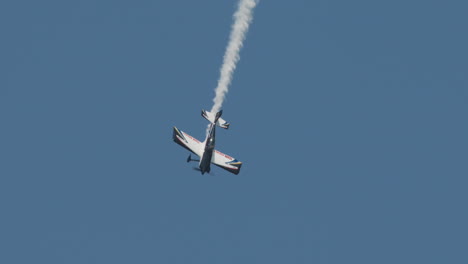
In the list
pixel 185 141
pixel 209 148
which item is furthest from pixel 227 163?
pixel 185 141

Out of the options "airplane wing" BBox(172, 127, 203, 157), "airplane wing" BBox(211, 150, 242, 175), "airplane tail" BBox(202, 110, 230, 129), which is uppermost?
"airplane tail" BBox(202, 110, 230, 129)

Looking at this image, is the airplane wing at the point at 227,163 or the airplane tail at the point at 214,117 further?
the airplane wing at the point at 227,163

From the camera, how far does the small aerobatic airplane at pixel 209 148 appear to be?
141ft

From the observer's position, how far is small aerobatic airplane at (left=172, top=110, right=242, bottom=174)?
141ft

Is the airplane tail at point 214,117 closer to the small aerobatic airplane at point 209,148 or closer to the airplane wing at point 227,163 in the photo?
the small aerobatic airplane at point 209,148

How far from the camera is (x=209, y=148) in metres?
42.9

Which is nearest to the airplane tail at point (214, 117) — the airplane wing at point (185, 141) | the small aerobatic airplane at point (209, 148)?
the small aerobatic airplane at point (209, 148)

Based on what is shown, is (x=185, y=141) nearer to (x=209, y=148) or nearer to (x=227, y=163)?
(x=209, y=148)

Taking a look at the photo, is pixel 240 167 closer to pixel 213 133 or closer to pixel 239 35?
pixel 213 133

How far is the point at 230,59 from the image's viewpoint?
137 ft

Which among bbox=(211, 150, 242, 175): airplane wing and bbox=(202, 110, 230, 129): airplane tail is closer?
bbox=(202, 110, 230, 129): airplane tail

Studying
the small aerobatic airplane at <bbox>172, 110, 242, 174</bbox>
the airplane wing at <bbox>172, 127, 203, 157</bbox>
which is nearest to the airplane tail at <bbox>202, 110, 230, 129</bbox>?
the small aerobatic airplane at <bbox>172, 110, 242, 174</bbox>

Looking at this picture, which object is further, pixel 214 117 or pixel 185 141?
pixel 185 141

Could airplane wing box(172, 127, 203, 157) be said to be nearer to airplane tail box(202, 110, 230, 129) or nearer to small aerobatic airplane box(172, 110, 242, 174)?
small aerobatic airplane box(172, 110, 242, 174)
